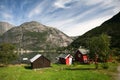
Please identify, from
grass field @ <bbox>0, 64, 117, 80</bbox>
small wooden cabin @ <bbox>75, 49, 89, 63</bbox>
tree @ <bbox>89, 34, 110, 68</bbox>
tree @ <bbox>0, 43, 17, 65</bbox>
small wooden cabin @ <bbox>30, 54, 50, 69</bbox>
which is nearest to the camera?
grass field @ <bbox>0, 64, 117, 80</bbox>

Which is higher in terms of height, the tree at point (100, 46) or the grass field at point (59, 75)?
the tree at point (100, 46)

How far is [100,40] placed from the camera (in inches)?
2030

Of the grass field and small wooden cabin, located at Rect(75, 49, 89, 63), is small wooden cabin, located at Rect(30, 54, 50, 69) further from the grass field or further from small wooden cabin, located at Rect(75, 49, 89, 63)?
small wooden cabin, located at Rect(75, 49, 89, 63)

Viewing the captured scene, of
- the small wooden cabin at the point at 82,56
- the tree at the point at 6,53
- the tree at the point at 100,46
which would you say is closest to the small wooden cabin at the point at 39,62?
the tree at the point at 6,53

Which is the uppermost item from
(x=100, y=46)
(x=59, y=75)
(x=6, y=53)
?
(x=100, y=46)

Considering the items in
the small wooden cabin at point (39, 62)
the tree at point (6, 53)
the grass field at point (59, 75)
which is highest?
the tree at point (6, 53)

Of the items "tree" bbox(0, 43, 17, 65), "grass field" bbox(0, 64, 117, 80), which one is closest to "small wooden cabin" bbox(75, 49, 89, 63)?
"grass field" bbox(0, 64, 117, 80)

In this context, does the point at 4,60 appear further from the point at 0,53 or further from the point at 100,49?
the point at 100,49

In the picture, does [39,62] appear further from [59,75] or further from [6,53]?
[59,75]

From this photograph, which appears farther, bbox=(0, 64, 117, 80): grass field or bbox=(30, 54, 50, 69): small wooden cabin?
bbox=(30, 54, 50, 69): small wooden cabin

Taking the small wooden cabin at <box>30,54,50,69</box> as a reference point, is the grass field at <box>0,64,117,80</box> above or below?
below

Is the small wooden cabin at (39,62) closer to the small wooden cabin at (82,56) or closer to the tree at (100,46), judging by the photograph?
the small wooden cabin at (82,56)

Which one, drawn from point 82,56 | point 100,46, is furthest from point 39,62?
point 100,46

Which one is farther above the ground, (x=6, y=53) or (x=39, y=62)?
(x=6, y=53)
